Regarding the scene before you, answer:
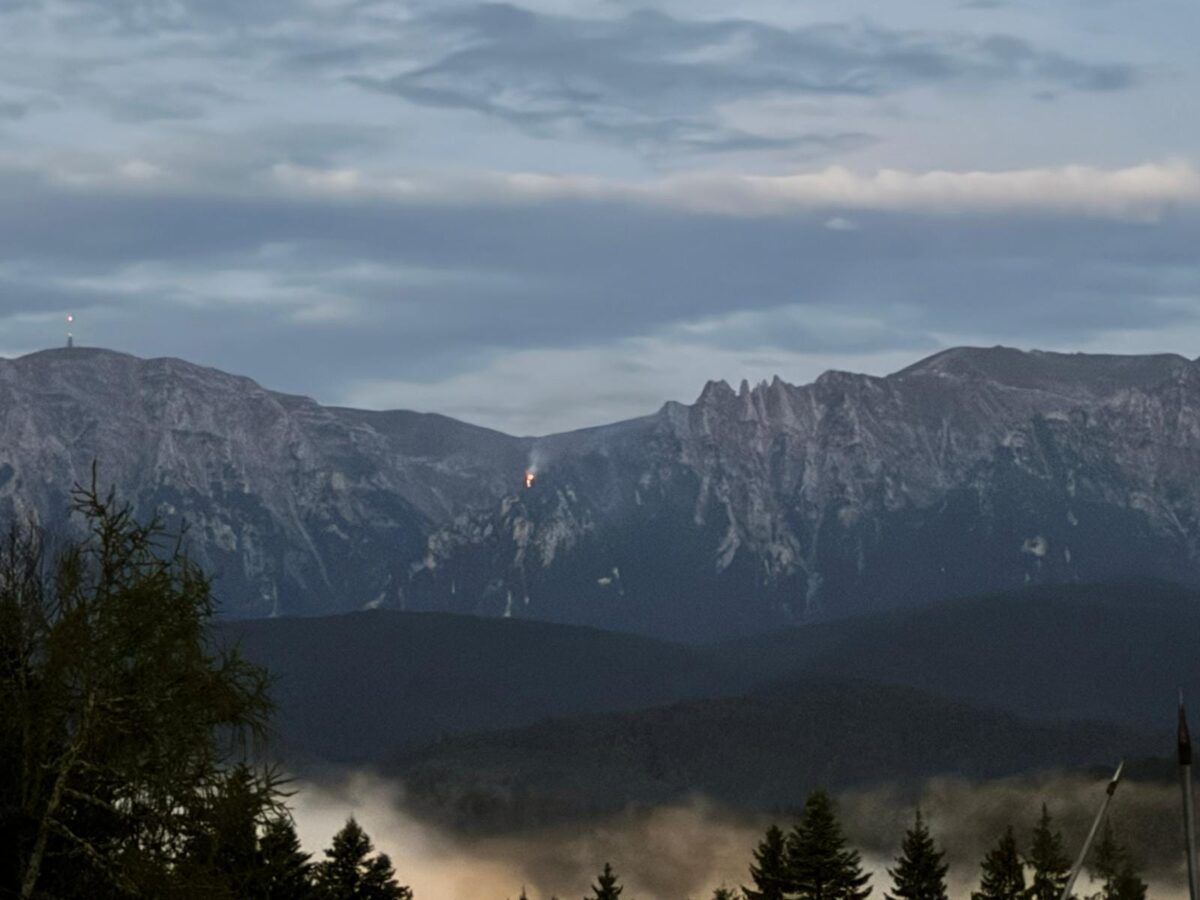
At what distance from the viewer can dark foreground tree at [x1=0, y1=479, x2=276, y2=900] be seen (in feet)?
111

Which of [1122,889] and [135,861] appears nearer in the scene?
[135,861]

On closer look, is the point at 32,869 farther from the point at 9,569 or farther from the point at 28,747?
the point at 9,569

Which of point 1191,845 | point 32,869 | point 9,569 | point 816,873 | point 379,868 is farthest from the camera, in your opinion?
point 816,873

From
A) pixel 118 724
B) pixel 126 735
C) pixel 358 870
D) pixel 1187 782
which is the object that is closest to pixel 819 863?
pixel 358 870

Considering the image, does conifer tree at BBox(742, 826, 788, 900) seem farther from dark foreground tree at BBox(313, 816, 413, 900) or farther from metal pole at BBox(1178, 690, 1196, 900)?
metal pole at BBox(1178, 690, 1196, 900)

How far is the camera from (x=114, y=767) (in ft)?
111

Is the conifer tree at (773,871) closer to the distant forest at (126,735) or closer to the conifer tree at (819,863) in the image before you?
the conifer tree at (819,863)

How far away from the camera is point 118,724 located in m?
33.6

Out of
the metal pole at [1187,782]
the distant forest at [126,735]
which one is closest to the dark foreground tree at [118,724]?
the distant forest at [126,735]

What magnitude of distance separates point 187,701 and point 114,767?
120cm

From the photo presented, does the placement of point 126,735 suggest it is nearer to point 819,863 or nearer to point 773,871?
point 819,863

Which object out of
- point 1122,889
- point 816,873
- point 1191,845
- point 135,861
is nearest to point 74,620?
point 135,861

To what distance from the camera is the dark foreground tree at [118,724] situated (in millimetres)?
33750

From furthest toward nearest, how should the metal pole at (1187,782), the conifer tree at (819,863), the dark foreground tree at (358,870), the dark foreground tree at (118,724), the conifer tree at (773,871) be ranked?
1. the conifer tree at (773,871)
2. the conifer tree at (819,863)
3. the dark foreground tree at (358,870)
4. the metal pole at (1187,782)
5. the dark foreground tree at (118,724)
